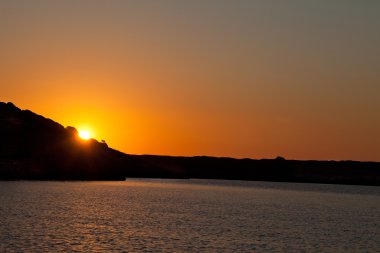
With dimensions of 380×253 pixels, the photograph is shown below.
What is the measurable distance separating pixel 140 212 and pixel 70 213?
13172mm

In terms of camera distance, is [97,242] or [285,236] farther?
[285,236]

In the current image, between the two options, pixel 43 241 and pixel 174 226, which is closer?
pixel 43 241

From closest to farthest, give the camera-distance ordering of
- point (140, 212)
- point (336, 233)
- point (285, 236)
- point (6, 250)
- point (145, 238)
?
point (6, 250), point (145, 238), point (285, 236), point (336, 233), point (140, 212)

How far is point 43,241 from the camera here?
59938 millimetres

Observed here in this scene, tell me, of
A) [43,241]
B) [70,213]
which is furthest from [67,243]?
[70,213]

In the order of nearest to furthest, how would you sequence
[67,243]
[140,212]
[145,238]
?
[67,243] → [145,238] → [140,212]

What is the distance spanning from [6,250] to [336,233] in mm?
44869

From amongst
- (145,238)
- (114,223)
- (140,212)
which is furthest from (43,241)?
(140,212)

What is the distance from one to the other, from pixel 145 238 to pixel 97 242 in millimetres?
6547

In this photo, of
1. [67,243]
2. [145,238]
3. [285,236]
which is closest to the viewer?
[67,243]

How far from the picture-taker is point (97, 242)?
61.2 m

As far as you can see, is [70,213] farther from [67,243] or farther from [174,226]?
[67,243]

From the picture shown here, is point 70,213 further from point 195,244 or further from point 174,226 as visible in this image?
point 195,244

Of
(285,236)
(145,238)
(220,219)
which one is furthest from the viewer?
(220,219)
